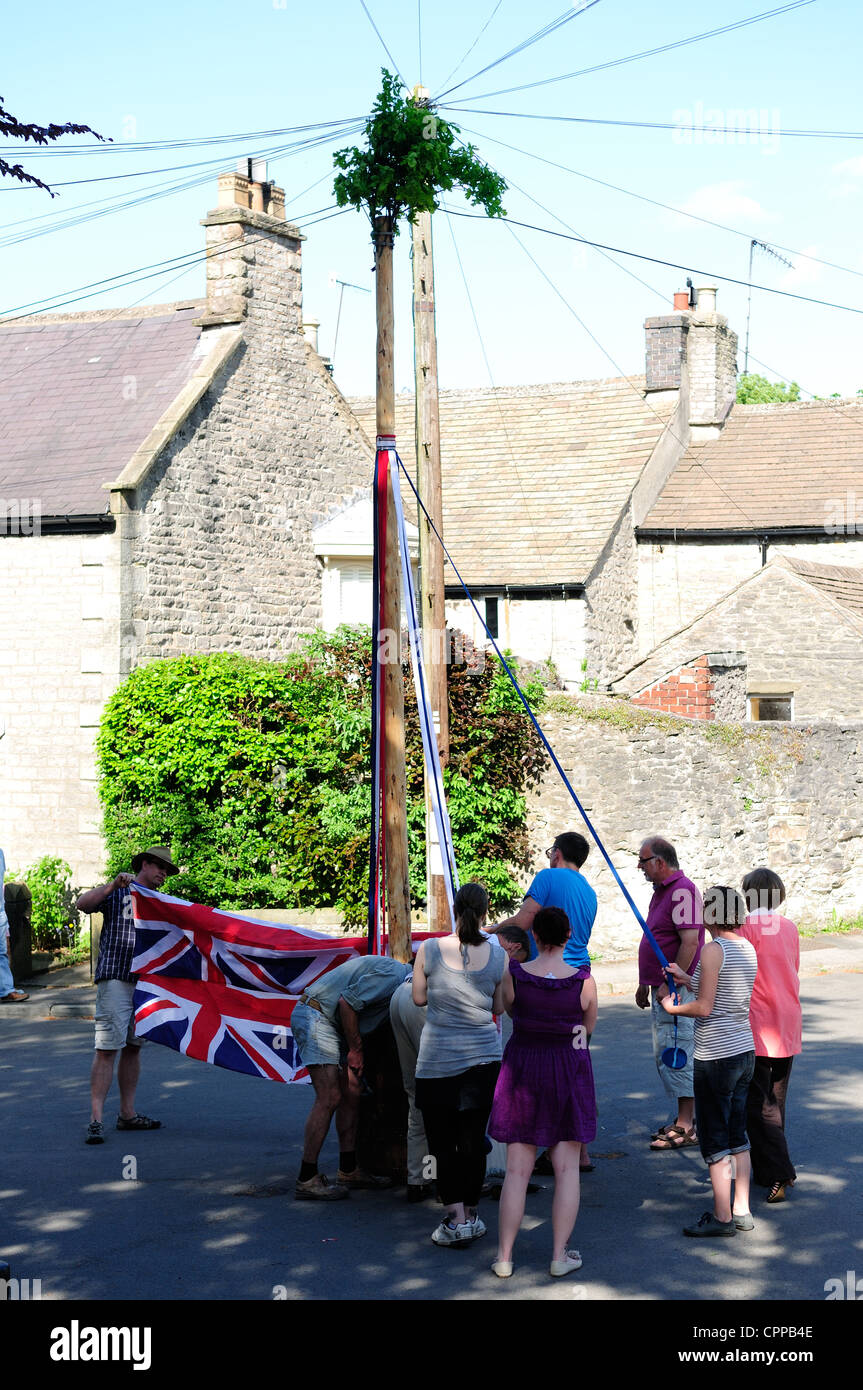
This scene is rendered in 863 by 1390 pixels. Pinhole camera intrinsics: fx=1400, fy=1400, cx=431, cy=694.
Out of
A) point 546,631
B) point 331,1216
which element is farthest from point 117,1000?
point 546,631

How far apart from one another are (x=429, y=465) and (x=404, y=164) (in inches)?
216

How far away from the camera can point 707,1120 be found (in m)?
7.34

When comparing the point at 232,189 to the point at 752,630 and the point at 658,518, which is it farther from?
the point at 658,518

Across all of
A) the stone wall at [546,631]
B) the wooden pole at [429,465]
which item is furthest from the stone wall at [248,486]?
the wooden pole at [429,465]

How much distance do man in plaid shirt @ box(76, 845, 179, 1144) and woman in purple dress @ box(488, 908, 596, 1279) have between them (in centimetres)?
354

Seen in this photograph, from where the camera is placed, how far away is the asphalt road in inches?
258

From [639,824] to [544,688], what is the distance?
205 centimetres

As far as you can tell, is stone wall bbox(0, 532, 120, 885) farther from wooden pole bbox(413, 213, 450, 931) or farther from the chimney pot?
the chimney pot

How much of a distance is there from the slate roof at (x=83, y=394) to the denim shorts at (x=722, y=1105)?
13.0m

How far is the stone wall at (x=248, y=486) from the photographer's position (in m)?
19.0

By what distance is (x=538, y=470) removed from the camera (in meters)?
30.0

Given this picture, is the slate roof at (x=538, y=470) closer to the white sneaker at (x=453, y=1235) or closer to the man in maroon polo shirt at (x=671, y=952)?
the man in maroon polo shirt at (x=671, y=952)
